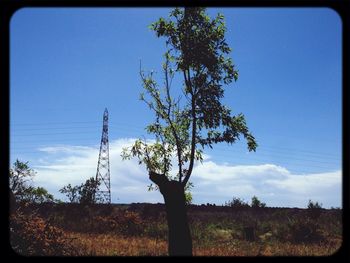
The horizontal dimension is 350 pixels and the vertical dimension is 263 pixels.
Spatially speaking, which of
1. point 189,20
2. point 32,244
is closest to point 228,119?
point 189,20

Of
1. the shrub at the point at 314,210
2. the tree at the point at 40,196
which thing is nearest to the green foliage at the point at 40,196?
the tree at the point at 40,196

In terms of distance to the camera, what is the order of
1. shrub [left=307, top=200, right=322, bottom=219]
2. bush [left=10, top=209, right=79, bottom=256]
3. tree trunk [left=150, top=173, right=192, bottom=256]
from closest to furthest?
tree trunk [left=150, top=173, right=192, bottom=256]
bush [left=10, top=209, right=79, bottom=256]
shrub [left=307, top=200, right=322, bottom=219]

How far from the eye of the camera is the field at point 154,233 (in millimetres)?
16562

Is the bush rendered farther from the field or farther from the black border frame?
the black border frame

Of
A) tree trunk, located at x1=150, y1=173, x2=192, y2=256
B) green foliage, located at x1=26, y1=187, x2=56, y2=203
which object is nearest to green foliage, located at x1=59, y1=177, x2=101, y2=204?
green foliage, located at x1=26, y1=187, x2=56, y2=203

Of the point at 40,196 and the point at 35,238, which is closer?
the point at 35,238

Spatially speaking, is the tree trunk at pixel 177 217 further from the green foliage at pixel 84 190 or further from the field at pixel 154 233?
the green foliage at pixel 84 190

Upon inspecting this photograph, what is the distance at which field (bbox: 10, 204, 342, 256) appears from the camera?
1656 centimetres

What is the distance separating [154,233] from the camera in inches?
1037
